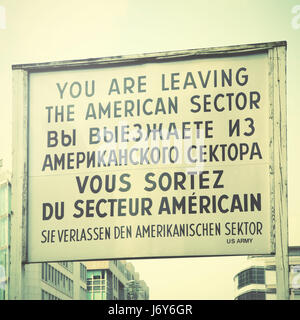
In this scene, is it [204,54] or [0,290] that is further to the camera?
[0,290]

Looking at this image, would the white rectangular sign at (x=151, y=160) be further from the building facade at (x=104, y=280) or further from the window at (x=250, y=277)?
the building facade at (x=104, y=280)

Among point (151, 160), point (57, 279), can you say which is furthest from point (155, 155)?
point (57, 279)

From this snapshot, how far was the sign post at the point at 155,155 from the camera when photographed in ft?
18.3

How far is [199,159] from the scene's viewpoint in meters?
5.67

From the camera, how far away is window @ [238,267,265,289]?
58.6 meters

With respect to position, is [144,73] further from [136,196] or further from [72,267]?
[72,267]

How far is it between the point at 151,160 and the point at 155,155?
0.06m

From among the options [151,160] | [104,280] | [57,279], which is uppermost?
[104,280]

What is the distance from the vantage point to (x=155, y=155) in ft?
19.0

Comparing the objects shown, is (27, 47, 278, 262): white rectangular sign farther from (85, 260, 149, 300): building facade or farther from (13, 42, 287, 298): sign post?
(85, 260, 149, 300): building facade

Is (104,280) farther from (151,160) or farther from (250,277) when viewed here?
(151,160)

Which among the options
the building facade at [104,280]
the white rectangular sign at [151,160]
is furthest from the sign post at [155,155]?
the building facade at [104,280]
